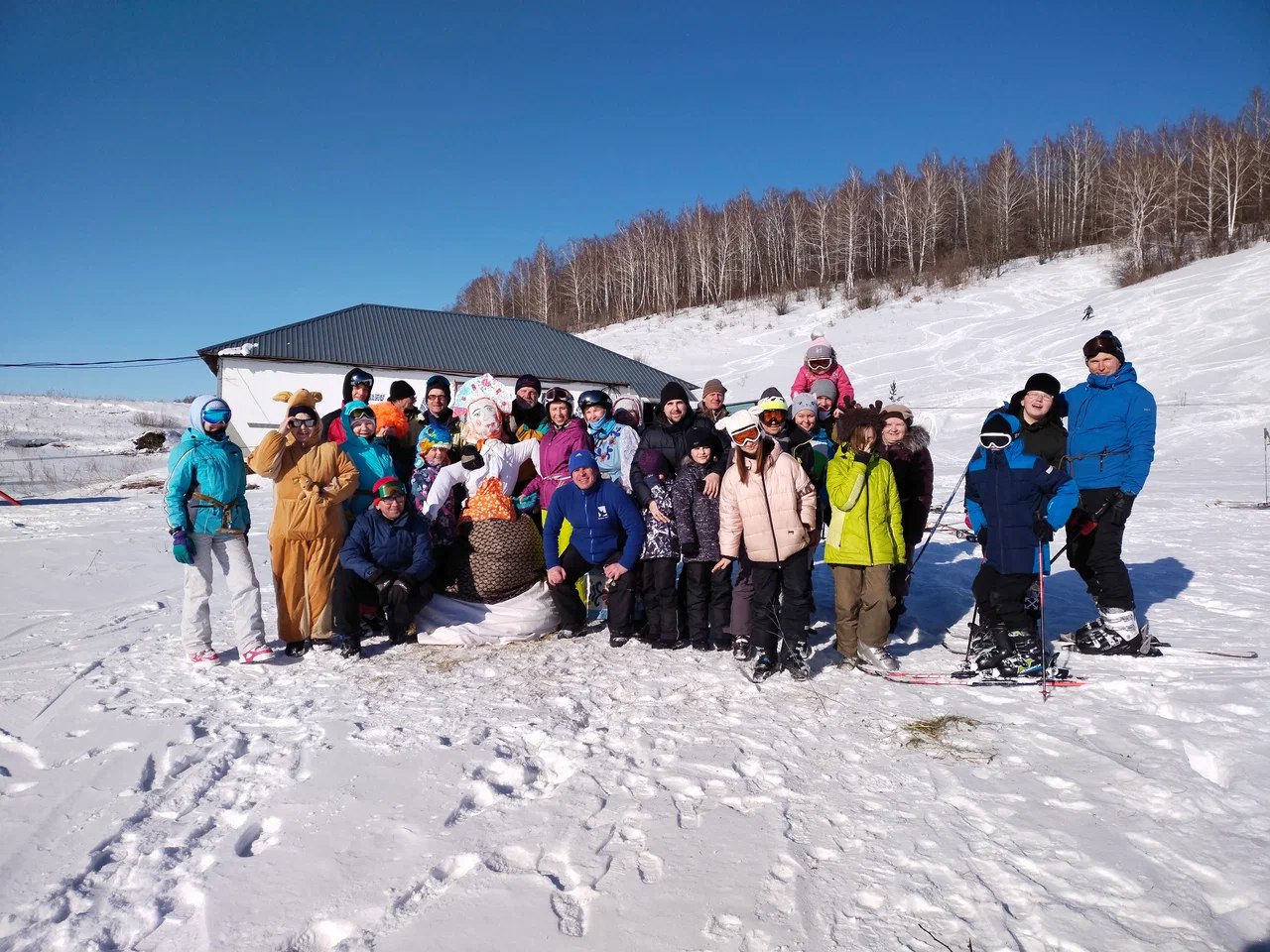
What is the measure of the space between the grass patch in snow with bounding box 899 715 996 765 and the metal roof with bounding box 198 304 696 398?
2137cm

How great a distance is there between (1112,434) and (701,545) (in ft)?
8.83

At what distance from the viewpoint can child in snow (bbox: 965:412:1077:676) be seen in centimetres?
412

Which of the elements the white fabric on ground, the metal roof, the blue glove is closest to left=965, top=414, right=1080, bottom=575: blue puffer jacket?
the white fabric on ground

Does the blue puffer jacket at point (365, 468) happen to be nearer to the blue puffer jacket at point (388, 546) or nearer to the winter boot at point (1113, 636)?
the blue puffer jacket at point (388, 546)

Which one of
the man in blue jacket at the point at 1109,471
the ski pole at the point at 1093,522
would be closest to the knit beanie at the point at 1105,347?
the man in blue jacket at the point at 1109,471

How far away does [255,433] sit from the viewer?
2094 cm

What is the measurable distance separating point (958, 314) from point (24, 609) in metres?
38.9

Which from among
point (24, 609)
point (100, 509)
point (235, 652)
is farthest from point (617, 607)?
point (100, 509)

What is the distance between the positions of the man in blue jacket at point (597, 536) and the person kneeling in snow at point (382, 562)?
92cm

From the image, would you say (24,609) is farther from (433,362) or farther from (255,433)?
(433,362)

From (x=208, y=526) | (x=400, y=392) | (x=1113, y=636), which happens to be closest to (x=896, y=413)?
(x=1113, y=636)

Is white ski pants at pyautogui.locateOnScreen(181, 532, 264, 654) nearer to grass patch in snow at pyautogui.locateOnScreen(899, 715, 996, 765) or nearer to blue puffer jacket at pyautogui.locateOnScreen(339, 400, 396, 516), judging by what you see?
blue puffer jacket at pyautogui.locateOnScreen(339, 400, 396, 516)

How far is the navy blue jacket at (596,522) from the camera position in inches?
200

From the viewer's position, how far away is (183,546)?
172 inches
